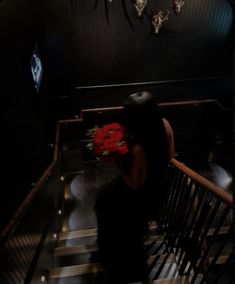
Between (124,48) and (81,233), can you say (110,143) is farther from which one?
(124,48)

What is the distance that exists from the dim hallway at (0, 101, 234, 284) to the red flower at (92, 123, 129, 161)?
1.91 feet

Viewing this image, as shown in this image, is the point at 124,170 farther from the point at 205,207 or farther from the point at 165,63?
the point at 165,63

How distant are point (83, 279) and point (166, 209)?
43.0 inches

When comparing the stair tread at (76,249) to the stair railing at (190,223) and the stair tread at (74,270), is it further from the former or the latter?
the stair railing at (190,223)

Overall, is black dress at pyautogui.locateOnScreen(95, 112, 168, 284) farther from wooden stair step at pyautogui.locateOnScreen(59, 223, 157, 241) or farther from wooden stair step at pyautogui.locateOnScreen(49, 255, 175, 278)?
wooden stair step at pyautogui.locateOnScreen(59, 223, 157, 241)

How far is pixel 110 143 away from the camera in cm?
208

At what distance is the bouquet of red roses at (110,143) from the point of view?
6.71 ft

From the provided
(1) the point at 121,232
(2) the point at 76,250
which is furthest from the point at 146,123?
(2) the point at 76,250

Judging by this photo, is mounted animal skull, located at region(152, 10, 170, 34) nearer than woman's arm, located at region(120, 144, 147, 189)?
No

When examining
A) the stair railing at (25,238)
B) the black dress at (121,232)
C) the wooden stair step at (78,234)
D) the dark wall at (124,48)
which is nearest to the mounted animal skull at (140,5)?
the dark wall at (124,48)

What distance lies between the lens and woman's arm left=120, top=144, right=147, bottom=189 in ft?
6.64

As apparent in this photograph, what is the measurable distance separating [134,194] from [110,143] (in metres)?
0.60

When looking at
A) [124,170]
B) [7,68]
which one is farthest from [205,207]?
[7,68]

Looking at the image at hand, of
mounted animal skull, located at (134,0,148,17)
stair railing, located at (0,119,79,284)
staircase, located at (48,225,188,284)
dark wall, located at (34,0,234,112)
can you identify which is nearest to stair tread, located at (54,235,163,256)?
staircase, located at (48,225,188,284)
